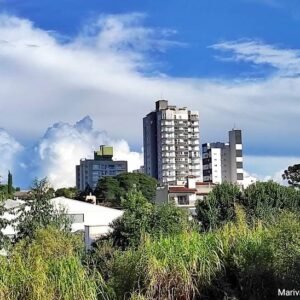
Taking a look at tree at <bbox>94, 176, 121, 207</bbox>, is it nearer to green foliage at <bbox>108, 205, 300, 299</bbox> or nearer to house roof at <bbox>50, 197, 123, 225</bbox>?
house roof at <bbox>50, 197, 123, 225</bbox>

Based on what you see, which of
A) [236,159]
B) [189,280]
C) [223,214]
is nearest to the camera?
[189,280]

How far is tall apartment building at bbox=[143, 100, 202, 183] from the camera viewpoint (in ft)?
327

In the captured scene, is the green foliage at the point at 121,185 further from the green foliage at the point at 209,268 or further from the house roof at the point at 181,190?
the green foliage at the point at 209,268

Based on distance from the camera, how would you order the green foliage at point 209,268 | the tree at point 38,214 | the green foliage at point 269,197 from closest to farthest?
the green foliage at point 209,268 < the tree at point 38,214 < the green foliage at point 269,197

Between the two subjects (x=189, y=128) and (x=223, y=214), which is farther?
(x=189, y=128)

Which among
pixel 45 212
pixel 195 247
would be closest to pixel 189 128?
pixel 45 212

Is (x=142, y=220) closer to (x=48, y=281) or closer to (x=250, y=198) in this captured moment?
(x=250, y=198)

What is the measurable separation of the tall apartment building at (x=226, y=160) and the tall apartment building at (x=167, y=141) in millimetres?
6558

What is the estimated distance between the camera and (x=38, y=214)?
2386 centimetres

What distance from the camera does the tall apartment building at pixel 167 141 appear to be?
99.7 m

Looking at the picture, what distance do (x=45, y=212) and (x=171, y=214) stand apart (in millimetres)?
4890

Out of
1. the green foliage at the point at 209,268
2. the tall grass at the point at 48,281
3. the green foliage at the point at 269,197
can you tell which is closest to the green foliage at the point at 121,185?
the green foliage at the point at 269,197

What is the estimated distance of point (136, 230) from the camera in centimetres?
2186

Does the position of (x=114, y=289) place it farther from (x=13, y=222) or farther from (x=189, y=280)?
(x=13, y=222)
